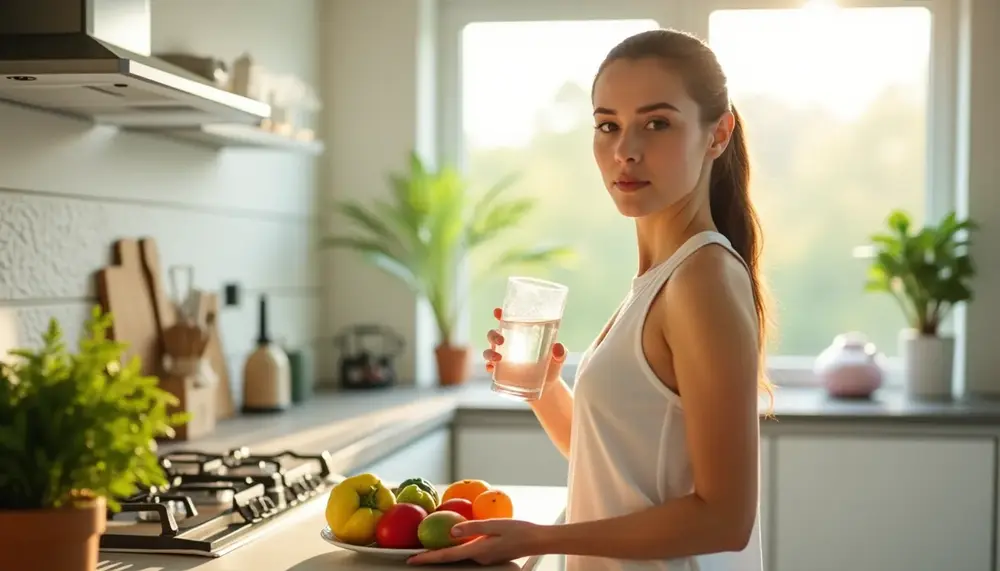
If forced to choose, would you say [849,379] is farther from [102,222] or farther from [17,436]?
[17,436]

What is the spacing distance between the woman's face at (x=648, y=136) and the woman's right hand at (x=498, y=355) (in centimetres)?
34

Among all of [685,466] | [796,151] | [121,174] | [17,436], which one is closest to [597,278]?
[796,151]

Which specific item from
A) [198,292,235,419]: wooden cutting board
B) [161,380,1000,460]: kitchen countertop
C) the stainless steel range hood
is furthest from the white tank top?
[198,292,235,419]: wooden cutting board

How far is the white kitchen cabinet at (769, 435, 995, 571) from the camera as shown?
3.42m

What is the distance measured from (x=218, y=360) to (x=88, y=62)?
55.5 inches

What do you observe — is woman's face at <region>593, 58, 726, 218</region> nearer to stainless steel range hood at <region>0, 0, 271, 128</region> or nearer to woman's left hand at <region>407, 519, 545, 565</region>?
woman's left hand at <region>407, 519, 545, 565</region>

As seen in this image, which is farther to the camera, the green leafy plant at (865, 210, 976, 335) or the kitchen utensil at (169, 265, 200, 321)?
the green leafy plant at (865, 210, 976, 335)

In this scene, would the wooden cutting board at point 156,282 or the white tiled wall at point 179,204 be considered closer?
the white tiled wall at point 179,204

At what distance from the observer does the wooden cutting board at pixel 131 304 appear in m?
2.62

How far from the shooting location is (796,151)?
4.19 metres

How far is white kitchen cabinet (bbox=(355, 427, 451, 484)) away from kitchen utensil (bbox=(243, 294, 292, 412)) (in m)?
0.41

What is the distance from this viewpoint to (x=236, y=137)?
2.89 meters

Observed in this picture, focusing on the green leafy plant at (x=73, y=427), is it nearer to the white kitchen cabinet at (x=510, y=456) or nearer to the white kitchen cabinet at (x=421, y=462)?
the white kitchen cabinet at (x=421, y=462)

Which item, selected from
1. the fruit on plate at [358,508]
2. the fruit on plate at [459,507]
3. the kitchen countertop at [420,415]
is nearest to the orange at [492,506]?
the fruit on plate at [459,507]
